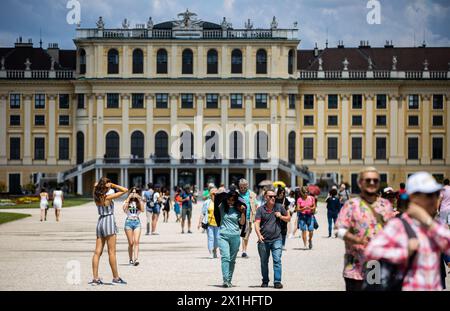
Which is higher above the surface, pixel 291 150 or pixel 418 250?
pixel 291 150

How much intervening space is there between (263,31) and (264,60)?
226 centimetres

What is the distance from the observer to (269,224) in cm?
1725

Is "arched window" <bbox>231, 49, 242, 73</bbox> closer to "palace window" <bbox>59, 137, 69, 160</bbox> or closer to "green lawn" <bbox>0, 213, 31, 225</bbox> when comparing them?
"palace window" <bbox>59, 137, 69, 160</bbox>

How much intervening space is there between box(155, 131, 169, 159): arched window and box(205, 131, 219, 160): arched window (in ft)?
10.3

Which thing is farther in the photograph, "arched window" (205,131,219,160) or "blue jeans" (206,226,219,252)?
"arched window" (205,131,219,160)

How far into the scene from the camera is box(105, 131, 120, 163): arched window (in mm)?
81750

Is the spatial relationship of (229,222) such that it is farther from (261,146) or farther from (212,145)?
(261,146)

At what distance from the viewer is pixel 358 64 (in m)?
85.3

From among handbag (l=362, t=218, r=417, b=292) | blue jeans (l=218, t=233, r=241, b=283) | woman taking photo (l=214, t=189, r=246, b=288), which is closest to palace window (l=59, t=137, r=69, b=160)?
woman taking photo (l=214, t=189, r=246, b=288)

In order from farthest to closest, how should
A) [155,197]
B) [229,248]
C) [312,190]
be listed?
[312,190] < [155,197] < [229,248]

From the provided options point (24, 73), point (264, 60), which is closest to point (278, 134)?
point (264, 60)

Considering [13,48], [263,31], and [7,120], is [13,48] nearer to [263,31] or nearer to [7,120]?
[7,120]

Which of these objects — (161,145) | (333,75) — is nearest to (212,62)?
(161,145)

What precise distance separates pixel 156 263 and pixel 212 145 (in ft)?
195
